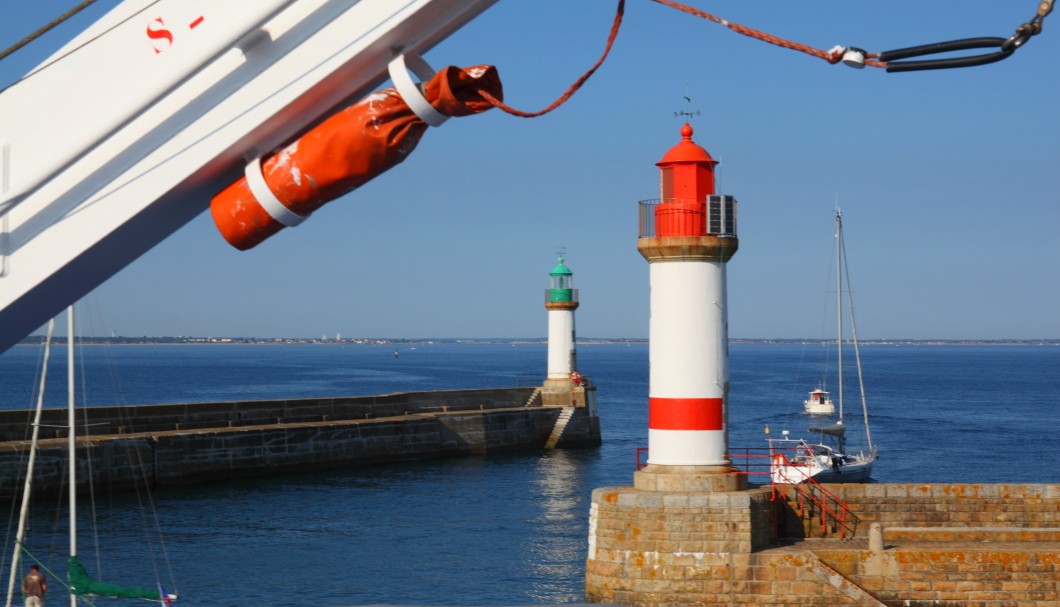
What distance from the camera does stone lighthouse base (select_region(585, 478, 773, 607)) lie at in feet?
52.1

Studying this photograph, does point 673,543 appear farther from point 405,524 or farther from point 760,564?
point 405,524

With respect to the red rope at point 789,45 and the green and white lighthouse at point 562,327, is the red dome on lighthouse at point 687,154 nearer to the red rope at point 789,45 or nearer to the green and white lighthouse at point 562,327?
the red rope at point 789,45

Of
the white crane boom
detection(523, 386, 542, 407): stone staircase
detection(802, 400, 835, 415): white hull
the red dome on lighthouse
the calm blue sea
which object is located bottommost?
the calm blue sea

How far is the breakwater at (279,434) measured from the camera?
34.1 m

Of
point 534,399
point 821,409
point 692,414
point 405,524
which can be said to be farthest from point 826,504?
point 821,409

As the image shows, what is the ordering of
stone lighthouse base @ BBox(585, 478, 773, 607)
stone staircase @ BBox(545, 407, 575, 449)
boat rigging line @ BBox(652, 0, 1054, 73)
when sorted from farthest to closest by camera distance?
stone staircase @ BBox(545, 407, 575, 449) < stone lighthouse base @ BBox(585, 478, 773, 607) < boat rigging line @ BBox(652, 0, 1054, 73)

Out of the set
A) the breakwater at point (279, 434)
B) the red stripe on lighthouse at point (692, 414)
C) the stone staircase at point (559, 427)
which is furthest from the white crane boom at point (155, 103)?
the stone staircase at point (559, 427)

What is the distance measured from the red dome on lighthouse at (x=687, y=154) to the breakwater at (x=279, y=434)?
16.9 m

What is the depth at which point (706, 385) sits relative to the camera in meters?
16.5

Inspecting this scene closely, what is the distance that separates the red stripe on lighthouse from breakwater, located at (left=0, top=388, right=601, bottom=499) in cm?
1646

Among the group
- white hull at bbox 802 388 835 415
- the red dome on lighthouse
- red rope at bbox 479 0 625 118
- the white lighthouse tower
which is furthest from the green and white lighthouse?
red rope at bbox 479 0 625 118

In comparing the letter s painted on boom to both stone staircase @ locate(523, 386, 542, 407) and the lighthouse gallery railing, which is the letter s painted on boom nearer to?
the lighthouse gallery railing

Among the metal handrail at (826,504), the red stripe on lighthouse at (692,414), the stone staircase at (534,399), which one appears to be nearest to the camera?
the red stripe on lighthouse at (692,414)

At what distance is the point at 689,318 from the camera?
1662cm
